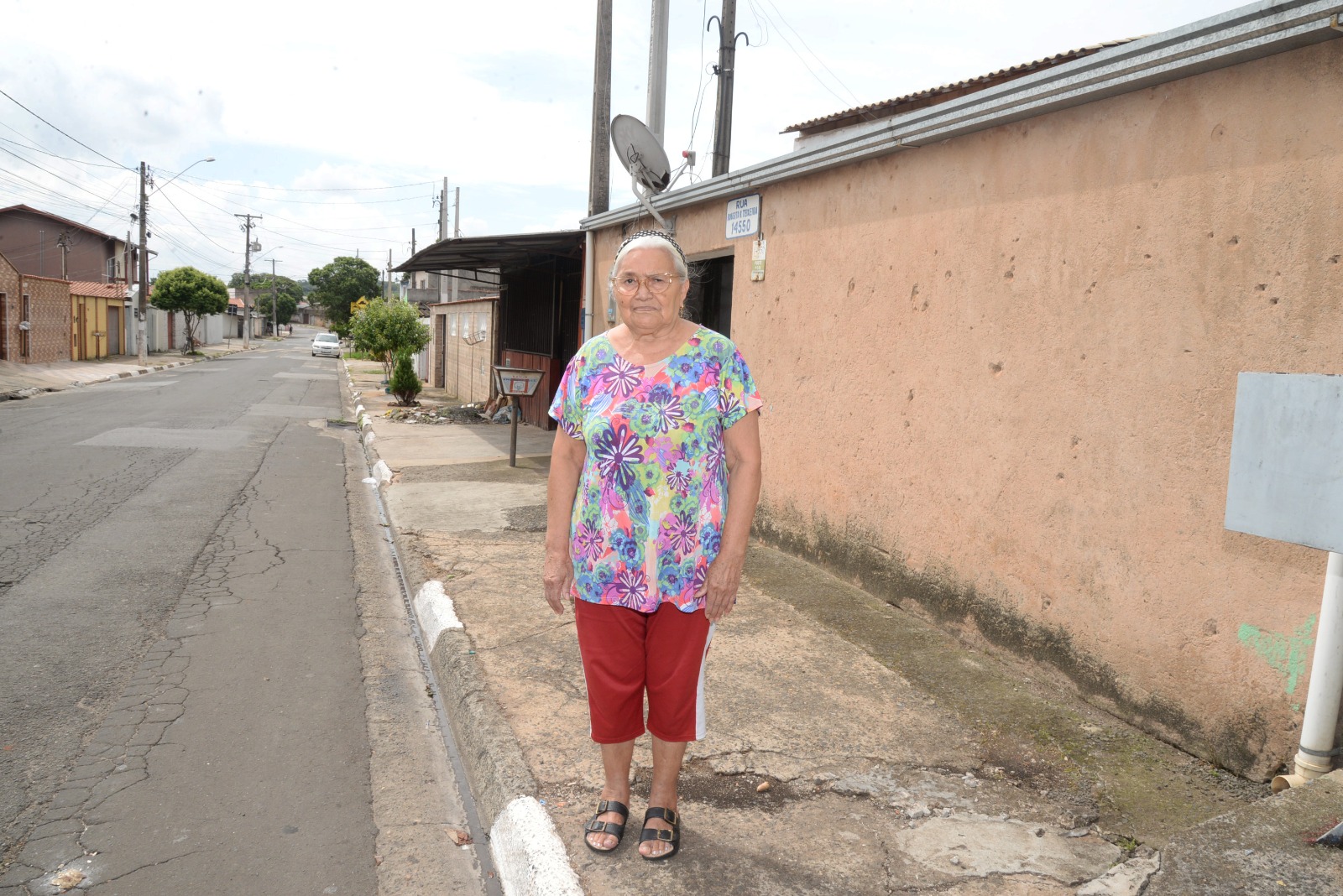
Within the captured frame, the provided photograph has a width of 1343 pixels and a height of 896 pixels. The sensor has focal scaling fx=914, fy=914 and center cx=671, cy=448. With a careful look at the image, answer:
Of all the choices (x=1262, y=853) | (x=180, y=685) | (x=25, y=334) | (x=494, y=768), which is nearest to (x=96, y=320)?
(x=25, y=334)

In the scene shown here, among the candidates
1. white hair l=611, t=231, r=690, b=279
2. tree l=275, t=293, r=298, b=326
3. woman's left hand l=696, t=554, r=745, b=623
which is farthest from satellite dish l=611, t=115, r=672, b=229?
tree l=275, t=293, r=298, b=326

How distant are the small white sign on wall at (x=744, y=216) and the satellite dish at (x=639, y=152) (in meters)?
1.07

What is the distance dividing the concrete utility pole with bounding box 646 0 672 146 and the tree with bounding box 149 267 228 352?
140ft

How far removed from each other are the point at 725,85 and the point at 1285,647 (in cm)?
1139

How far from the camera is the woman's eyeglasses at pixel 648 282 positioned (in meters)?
2.58

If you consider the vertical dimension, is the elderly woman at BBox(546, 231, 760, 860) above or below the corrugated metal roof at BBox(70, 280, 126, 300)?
below

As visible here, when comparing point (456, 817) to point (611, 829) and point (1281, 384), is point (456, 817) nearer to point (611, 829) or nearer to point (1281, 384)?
point (611, 829)

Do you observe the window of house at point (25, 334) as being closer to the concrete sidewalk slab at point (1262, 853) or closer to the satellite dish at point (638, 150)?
the satellite dish at point (638, 150)

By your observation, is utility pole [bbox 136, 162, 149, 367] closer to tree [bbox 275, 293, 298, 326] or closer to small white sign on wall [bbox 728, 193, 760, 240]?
small white sign on wall [bbox 728, 193, 760, 240]

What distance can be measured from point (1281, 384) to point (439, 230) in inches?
1763

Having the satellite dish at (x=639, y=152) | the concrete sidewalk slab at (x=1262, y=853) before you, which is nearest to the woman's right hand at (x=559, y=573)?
the concrete sidewalk slab at (x=1262, y=853)

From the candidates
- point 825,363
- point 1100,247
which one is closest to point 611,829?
point 1100,247

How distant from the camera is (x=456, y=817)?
3156 millimetres

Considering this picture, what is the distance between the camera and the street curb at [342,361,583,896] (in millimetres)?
2582
